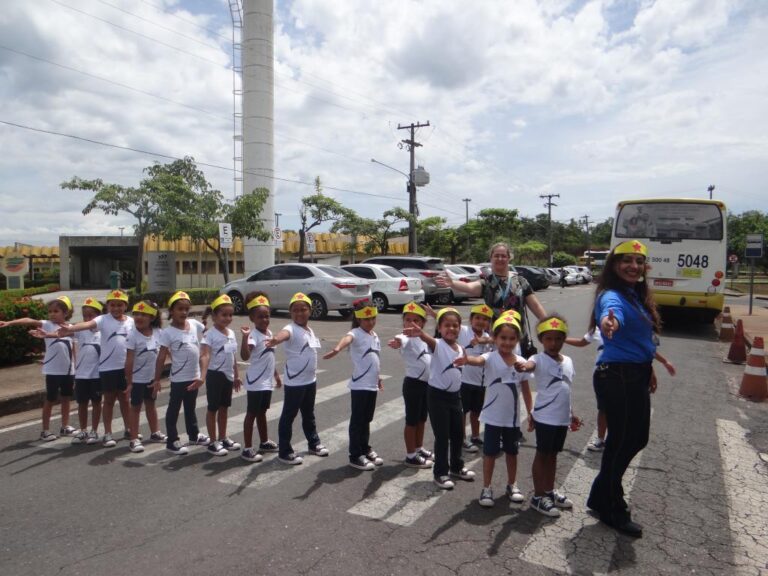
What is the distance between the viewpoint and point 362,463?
4.66 m

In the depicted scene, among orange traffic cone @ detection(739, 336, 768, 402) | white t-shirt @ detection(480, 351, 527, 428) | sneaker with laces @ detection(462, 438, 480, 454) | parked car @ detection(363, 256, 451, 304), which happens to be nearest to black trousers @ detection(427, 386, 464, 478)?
white t-shirt @ detection(480, 351, 527, 428)

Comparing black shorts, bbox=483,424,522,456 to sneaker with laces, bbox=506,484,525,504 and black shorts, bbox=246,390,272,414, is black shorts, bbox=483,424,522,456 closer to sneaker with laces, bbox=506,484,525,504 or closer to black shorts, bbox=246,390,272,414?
sneaker with laces, bbox=506,484,525,504

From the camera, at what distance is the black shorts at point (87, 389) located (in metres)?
5.43

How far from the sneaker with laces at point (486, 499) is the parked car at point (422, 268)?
14.0 m

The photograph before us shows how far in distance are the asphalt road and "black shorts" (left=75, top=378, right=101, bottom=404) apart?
46 cm

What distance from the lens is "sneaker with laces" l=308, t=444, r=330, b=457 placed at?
497 centimetres

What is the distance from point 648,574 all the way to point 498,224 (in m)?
47.1

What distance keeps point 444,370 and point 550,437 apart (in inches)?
35.9

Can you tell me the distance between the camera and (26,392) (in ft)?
22.9

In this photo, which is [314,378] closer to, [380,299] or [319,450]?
[319,450]

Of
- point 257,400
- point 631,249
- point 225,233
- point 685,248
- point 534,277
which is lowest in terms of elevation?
point 257,400

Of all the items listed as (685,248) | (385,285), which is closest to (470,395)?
(685,248)

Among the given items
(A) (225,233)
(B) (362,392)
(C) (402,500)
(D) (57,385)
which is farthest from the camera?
(A) (225,233)

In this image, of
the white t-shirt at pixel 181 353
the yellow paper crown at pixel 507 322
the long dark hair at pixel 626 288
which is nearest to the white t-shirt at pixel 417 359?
the yellow paper crown at pixel 507 322
